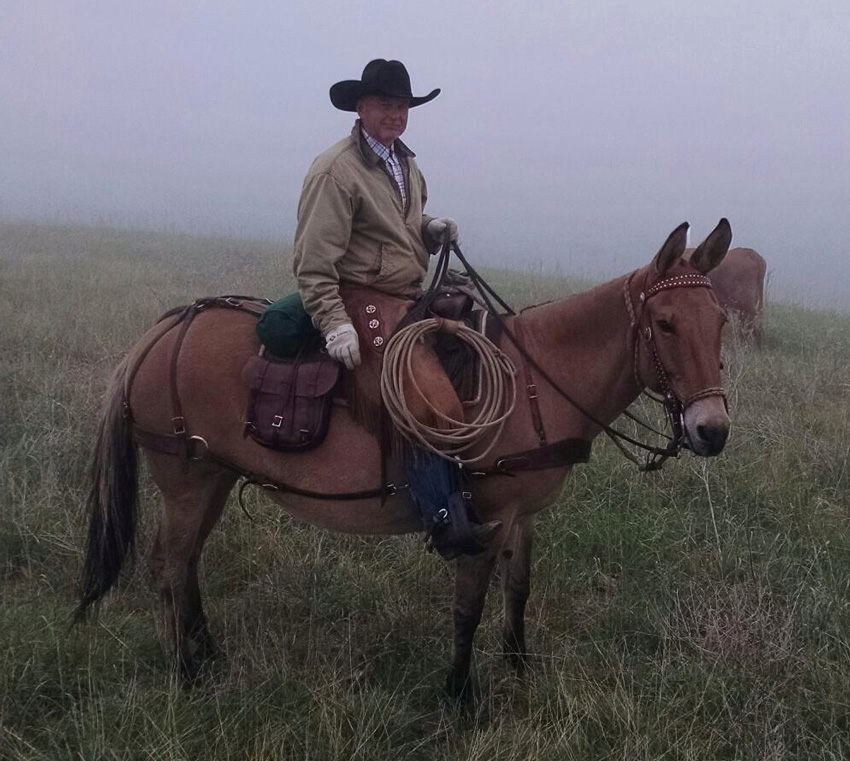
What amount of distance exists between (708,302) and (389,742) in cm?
205

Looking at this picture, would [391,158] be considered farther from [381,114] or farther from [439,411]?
[439,411]

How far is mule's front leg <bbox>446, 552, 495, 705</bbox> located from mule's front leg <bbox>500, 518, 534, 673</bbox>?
1.10 feet

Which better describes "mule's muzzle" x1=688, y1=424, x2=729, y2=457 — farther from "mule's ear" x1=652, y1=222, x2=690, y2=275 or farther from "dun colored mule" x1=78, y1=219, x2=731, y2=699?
"mule's ear" x1=652, y1=222, x2=690, y2=275

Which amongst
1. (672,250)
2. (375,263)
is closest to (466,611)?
(375,263)

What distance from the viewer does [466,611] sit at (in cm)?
317

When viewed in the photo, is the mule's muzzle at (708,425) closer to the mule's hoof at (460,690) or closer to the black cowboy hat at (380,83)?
the mule's hoof at (460,690)

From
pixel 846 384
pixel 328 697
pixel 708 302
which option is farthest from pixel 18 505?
pixel 846 384

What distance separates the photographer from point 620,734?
280cm

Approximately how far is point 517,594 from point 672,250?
1.80 metres

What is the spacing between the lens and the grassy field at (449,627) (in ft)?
9.21

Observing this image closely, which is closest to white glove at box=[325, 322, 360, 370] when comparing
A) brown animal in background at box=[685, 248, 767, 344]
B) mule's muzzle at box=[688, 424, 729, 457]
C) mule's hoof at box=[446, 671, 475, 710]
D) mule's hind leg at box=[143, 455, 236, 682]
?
mule's hind leg at box=[143, 455, 236, 682]

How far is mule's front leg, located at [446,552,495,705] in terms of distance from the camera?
314cm

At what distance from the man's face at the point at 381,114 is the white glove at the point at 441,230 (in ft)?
1.49

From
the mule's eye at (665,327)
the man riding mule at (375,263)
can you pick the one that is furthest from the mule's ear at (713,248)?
the man riding mule at (375,263)
